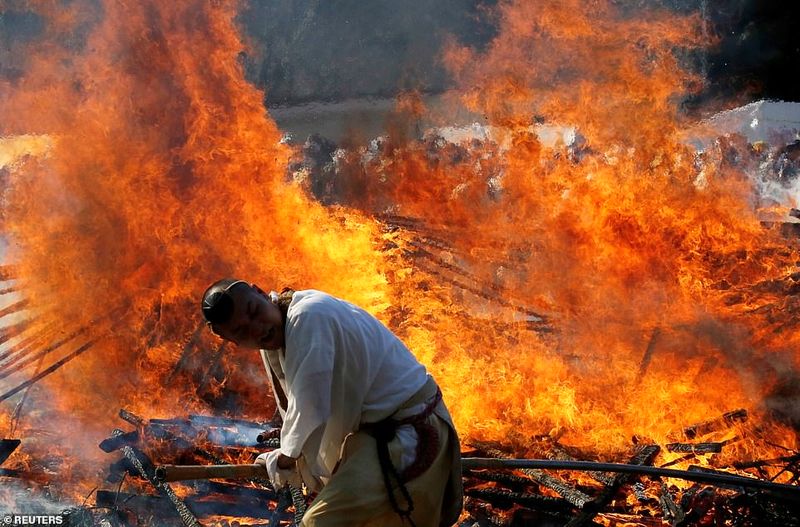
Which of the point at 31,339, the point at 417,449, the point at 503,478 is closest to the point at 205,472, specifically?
the point at 417,449

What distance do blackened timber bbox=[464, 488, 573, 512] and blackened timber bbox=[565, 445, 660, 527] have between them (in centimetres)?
14

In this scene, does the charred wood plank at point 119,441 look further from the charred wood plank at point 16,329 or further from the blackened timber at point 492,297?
the blackened timber at point 492,297

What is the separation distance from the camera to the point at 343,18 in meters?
17.2

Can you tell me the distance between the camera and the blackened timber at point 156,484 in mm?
4922

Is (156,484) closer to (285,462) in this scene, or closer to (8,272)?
(285,462)

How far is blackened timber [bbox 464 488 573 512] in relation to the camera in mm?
4938

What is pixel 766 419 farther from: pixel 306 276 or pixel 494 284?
pixel 306 276

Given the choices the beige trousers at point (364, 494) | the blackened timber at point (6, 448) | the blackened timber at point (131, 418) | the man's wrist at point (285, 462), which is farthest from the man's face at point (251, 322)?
the blackened timber at point (6, 448)

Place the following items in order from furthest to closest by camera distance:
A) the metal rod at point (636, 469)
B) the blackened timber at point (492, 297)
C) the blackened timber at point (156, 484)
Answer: the blackened timber at point (492, 297) → the blackened timber at point (156, 484) → the metal rod at point (636, 469)

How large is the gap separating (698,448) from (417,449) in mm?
3759

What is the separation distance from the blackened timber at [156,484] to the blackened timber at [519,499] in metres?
2.21

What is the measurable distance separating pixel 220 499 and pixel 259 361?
2367 millimetres

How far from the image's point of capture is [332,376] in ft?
9.45

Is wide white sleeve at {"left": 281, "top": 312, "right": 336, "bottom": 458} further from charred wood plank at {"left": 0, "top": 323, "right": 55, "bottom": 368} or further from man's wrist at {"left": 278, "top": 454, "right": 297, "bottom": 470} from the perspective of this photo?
charred wood plank at {"left": 0, "top": 323, "right": 55, "bottom": 368}
